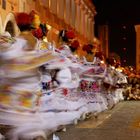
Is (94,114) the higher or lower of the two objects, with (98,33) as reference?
lower

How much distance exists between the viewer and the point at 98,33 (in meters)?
69.8

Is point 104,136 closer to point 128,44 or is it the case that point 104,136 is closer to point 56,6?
point 56,6

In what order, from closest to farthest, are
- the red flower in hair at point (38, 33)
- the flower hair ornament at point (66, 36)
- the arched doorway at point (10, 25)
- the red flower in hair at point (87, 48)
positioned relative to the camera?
1. the red flower in hair at point (38, 33)
2. the flower hair ornament at point (66, 36)
3. the red flower in hair at point (87, 48)
4. the arched doorway at point (10, 25)

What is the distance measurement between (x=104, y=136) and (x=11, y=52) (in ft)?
16.0

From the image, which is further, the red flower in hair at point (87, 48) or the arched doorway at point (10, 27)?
the arched doorway at point (10, 27)

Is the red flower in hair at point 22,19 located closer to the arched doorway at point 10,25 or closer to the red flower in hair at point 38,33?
the red flower in hair at point 38,33

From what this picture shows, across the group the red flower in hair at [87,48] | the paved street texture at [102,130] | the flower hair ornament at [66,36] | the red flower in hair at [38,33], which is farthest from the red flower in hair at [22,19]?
the red flower in hair at [87,48]

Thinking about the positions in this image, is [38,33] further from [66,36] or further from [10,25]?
[10,25]

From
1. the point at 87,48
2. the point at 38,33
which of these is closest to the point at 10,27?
the point at 87,48

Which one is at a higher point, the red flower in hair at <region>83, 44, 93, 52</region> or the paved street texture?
the red flower in hair at <region>83, 44, 93, 52</region>

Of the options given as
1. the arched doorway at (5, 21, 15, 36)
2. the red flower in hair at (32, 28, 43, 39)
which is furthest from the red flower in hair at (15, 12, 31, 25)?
the arched doorway at (5, 21, 15, 36)

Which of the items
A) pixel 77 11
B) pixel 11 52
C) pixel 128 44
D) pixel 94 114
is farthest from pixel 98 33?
pixel 11 52

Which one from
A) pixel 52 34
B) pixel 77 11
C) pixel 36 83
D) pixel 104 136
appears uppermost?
pixel 77 11

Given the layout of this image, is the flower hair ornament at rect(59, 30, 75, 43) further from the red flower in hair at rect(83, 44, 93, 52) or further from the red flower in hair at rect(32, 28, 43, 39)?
the red flower in hair at rect(83, 44, 93, 52)
